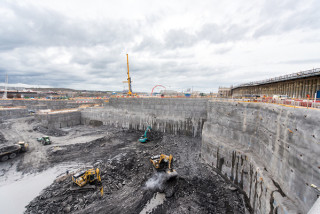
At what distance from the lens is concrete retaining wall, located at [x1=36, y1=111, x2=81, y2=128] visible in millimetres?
33156

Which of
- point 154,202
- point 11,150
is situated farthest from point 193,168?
point 11,150

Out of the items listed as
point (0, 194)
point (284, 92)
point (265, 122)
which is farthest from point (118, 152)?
point (284, 92)

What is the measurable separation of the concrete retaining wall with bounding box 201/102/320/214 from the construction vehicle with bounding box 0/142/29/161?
87.3 ft

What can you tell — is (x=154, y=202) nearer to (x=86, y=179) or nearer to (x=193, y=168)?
(x=193, y=168)

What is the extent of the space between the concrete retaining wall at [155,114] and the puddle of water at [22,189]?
18.8 meters

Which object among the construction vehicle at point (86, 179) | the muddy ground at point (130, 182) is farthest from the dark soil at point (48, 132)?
the construction vehicle at point (86, 179)

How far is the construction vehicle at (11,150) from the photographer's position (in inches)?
729

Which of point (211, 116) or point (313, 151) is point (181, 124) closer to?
point (211, 116)

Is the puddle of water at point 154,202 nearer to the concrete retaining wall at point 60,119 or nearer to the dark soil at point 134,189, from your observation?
the dark soil at point 134,189

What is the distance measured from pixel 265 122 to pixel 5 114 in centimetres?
5605

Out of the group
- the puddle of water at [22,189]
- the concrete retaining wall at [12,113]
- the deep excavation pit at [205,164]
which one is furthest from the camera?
the concrete retaining wall at [12,113]


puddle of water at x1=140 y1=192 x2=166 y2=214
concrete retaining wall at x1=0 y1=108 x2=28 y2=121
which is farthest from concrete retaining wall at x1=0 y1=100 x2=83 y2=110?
puddle of water at x1=140 y1=192 x2=166 y2=214

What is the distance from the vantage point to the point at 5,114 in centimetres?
3694

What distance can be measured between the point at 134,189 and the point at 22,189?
11395 mm
